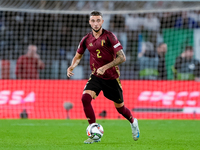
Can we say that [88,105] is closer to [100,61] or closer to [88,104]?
[88,104]

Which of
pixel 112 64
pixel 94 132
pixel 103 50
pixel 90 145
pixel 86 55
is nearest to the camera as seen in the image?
pixel 90 145

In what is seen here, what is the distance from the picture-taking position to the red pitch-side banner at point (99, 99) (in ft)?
41.9

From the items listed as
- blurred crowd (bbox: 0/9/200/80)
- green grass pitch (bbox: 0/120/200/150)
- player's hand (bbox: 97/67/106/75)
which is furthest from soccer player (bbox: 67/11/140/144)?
blurred crowd (bbox: 0/9/200/80)

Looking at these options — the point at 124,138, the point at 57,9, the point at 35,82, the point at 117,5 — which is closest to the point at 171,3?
the point at 117,5

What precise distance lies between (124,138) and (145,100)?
5651 millimetres

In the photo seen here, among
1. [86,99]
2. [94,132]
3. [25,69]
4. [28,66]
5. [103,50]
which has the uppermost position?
[103,50]

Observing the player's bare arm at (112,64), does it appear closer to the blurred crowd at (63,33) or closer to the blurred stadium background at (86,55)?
the blurred stadium background at (86,55)

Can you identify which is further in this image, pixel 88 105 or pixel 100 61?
pixel 100 61

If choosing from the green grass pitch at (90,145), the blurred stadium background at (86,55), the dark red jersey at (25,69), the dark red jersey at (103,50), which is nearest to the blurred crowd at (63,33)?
the blurred stadium background at (86,55)

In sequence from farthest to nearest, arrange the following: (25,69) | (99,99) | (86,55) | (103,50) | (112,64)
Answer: (86,55) < (25,69) < (99,99) < (103,50) < (112,64)

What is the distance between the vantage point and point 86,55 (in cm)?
1677

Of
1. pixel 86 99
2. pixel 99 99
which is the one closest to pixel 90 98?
pixel 86 99

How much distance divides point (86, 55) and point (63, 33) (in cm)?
135

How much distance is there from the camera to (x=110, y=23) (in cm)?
1708
